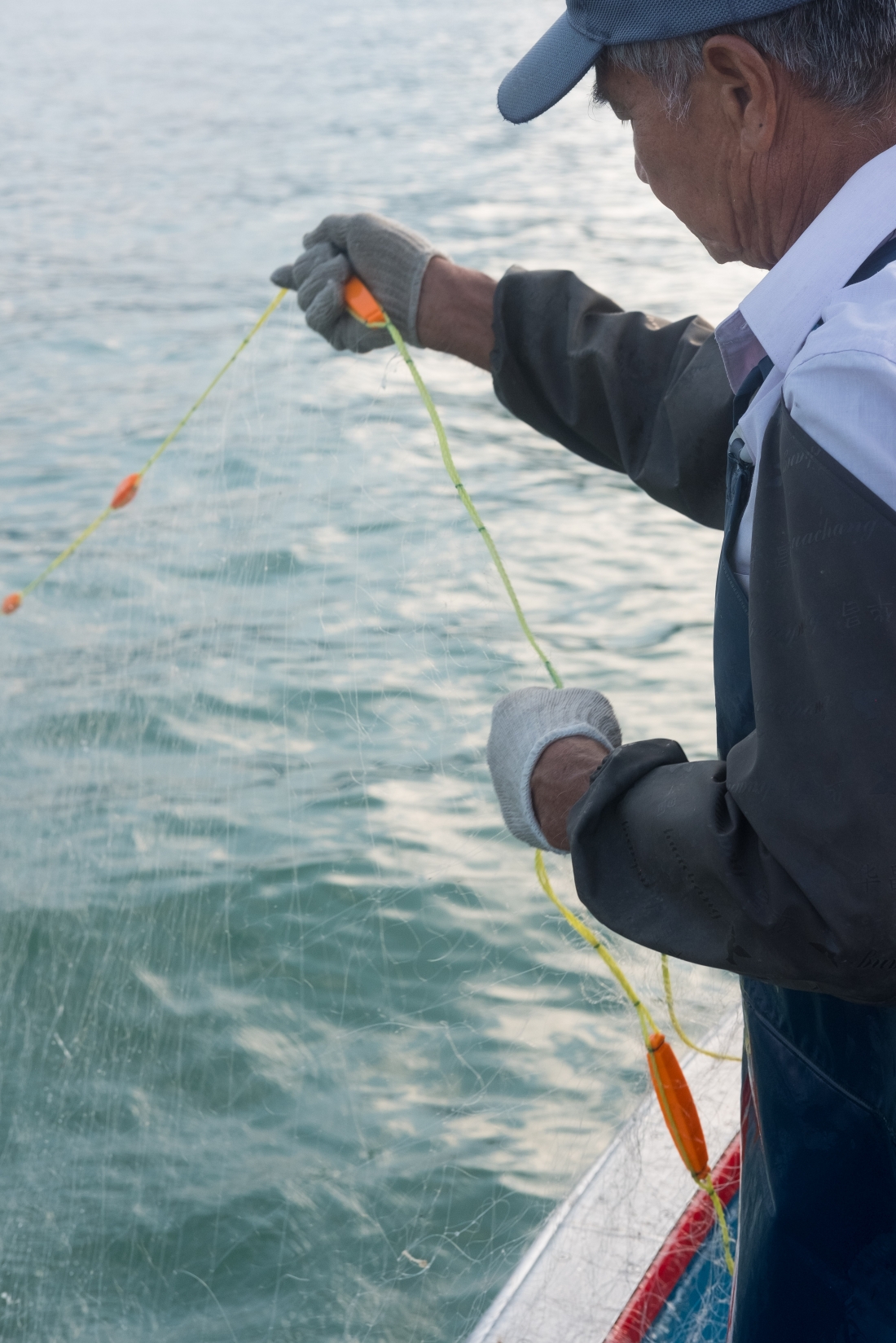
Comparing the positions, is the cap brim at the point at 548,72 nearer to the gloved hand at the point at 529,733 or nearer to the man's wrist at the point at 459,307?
the gloved hand at the point at 529,733

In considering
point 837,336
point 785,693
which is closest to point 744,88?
point 837,336

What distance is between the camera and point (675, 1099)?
6.17ft

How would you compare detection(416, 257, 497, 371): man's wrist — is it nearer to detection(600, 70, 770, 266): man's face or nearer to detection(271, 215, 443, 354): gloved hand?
detection(271, 215, 443, 354): gloved hand

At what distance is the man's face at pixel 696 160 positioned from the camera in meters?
1.27

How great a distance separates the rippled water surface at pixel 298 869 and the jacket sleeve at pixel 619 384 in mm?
421

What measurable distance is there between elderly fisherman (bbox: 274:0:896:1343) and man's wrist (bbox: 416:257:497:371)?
34.1 inches

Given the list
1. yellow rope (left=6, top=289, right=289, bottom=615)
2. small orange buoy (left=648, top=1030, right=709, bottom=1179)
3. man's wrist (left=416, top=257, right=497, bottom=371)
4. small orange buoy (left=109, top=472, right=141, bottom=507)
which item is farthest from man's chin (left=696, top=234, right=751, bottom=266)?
small orange buoy (left=109, top=472, right=141, bottom=507)

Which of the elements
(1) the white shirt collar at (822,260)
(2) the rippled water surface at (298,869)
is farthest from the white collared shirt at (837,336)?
(2) the rippled water surface at (298,869)

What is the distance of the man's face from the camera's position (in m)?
1.27

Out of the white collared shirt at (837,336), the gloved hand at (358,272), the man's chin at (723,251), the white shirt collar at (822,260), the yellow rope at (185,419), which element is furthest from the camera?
the yellow rope at (185,419)

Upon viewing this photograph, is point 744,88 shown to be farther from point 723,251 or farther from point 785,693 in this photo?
point 785,693

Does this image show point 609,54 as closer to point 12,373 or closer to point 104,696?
point 104,696

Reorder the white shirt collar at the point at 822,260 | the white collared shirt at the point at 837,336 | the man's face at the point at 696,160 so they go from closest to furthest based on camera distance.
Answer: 1. the white collared shirt at the point at 837,336
2. the white shirt collar at the point at 822,260
3. the man's face at the point at 696,160

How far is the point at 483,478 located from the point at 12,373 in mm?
3447
